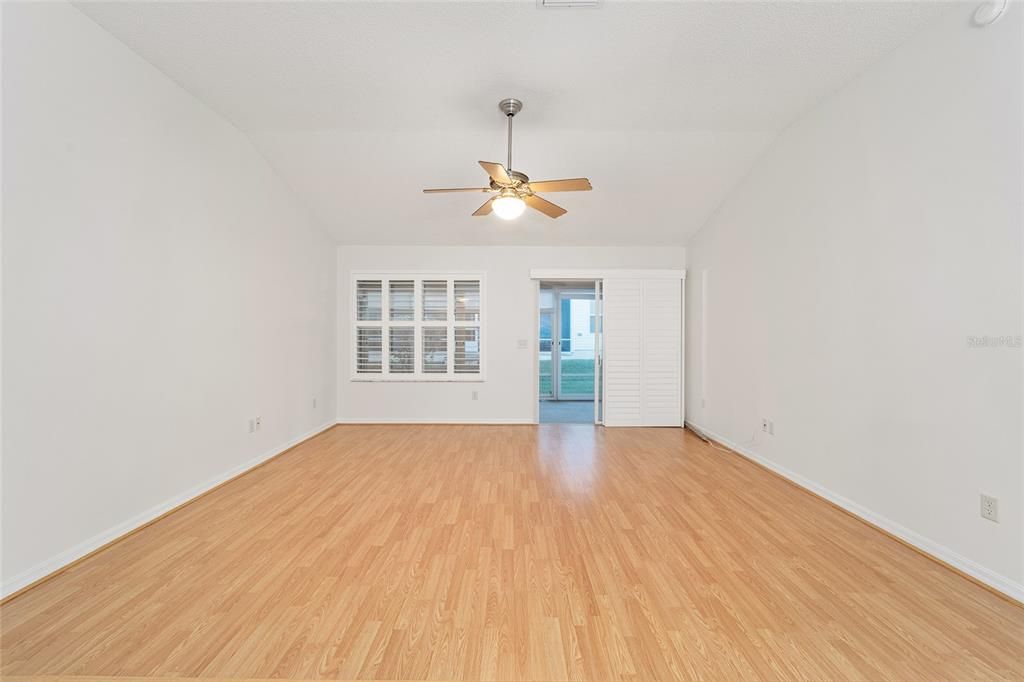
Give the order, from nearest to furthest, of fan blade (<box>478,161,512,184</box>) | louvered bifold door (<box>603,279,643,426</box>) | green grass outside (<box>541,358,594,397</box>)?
fan blade (<box>478,161,512,184</box>) → louvered bifold door (<box>603,279,643,426</box>) → green grass outside (<box>541,358,594,397</box>)

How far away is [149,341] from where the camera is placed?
2.64 metres

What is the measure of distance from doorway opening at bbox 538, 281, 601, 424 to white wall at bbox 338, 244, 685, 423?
2.05 meters

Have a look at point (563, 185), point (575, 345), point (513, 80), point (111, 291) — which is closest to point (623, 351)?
point (575, 345)

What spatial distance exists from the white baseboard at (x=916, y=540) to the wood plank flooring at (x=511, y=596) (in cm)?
8

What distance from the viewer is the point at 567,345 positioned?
26.6ft

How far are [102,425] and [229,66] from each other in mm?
2357

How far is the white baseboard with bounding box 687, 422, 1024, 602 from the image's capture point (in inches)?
76.2

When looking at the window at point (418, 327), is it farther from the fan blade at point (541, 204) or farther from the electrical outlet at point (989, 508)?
the electrical outlet at point (989, 508)

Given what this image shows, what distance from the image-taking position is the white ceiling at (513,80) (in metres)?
2.35

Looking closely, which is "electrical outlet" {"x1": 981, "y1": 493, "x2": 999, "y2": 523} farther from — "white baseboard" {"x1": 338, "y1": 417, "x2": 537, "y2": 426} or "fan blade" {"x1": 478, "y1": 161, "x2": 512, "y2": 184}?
"white baseboard" {"x1": 338, "y1": 417, "x2": 537, "y2": 426}

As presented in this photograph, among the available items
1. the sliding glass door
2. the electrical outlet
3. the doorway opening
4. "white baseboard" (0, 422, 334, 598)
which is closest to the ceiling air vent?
the electrical outlet

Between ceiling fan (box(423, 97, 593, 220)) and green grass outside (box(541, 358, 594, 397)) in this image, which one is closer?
ceiling fan (box(423, 97, 593, 220))

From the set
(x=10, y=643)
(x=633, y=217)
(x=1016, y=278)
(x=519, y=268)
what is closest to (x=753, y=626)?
(x=1016, y=278)

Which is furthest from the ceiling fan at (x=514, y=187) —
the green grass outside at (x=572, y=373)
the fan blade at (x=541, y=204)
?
the green grass outside at (x=572, y=373)
